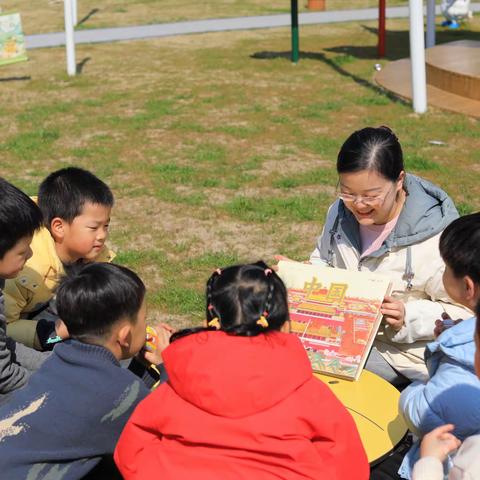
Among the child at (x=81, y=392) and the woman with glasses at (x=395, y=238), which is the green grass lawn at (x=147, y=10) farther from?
the child at (x=81, y=392)

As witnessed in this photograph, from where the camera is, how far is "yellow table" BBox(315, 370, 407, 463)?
256 cm

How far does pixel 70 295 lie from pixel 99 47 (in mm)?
14026

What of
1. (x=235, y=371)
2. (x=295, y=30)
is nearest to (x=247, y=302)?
(x=235, y=371)

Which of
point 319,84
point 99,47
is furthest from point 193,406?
point 99,47

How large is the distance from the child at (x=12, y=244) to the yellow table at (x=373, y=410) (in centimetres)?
117

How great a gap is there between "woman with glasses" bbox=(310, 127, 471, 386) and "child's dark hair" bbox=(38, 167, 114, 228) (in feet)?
Result: 3.76

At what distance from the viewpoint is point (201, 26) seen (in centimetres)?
1830

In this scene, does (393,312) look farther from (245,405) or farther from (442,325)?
(245,405)

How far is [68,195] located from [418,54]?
6229mm

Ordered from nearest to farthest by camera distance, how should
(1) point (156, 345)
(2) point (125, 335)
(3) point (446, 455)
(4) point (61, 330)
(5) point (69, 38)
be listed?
1. (3) point (446, 455)
2. (2) point (125, 335)
3. (1) point (156, 345)
4. (4) point (61, 330)
5. (5) point (69, 38)

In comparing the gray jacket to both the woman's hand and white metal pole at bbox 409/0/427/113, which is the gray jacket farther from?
white metal pole at bbox 409/0/427/113

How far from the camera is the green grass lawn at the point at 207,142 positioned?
606 cm

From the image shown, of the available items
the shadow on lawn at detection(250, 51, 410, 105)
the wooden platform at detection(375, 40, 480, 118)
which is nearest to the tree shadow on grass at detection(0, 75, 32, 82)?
the shadow on lawn at detection(250, 51, 410, 105)

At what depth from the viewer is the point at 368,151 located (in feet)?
10.3
